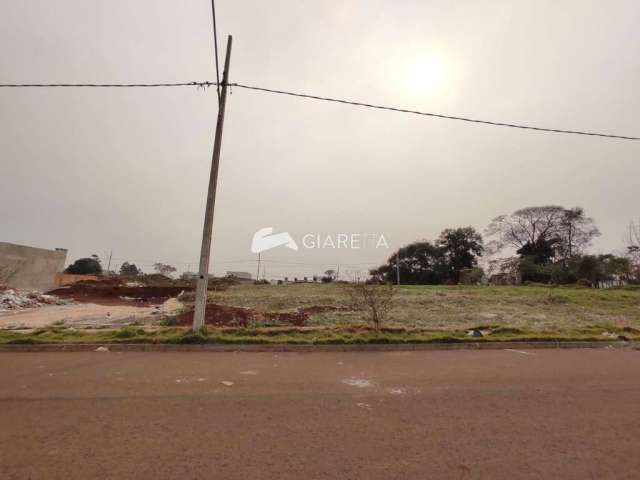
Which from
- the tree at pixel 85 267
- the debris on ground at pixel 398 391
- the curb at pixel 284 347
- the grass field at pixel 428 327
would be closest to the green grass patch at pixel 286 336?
the grass field at pixel 428 327

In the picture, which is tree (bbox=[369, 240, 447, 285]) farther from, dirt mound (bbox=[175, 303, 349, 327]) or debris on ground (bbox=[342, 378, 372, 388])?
debris on ground (bbox=[342, 378, 372, 388])

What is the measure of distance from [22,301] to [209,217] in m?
15.7

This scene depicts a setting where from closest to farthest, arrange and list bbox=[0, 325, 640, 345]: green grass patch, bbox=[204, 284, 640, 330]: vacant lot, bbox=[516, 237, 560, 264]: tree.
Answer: bbox=[0, 325, 640, 345]: green grass patch, bbox=[204, 284, 640, 330]: vacant lot, bbox=[516, 237, 560, 264]: tree

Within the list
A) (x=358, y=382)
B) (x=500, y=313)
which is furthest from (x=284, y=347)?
(x=500, y=313)

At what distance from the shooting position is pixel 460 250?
54688mm

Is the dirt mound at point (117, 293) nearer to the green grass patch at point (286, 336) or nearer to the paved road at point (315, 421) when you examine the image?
the green grass patch at point (286, 336)

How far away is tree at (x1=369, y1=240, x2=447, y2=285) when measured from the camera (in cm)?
5522

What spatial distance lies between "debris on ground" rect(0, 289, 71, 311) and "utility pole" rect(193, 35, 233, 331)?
13874mm

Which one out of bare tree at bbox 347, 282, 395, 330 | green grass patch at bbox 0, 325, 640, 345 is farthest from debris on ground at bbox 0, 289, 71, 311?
bare tree at bbox 347, 282, 395, 330

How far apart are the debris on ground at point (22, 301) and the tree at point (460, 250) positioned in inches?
2001

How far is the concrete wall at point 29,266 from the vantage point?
22.1 metres

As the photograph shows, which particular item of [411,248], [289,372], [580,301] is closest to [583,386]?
[289,372]

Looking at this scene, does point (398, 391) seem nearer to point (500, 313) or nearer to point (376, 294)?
point (376, 294)

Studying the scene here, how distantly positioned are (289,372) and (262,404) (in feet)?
4.77
